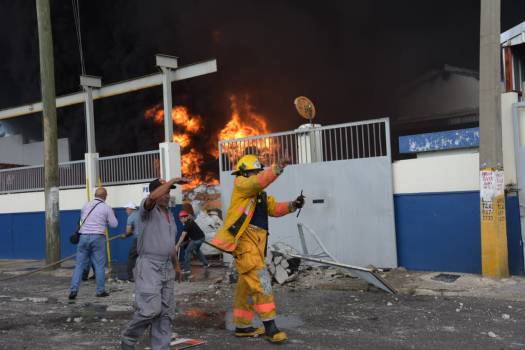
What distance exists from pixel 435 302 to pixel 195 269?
5800mm

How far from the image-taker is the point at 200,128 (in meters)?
26.9

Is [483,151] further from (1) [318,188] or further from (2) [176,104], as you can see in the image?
(2) [176,104]

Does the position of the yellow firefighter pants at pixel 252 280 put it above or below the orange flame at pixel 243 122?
below

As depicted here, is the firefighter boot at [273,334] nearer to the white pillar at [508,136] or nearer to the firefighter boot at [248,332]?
the firefighter boot at [248,332]

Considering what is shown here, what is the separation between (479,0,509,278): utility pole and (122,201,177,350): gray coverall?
5.60 metres

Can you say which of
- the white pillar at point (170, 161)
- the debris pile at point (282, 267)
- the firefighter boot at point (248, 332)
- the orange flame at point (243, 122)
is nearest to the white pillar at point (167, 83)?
the white pillar at point (170, 161)

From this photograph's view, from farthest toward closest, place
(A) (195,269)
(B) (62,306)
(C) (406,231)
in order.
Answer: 1. (A) (195,269)
2. (C) (406,231)
3. (B) (62,306)

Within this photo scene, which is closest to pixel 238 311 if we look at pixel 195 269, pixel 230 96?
pixel 195 269

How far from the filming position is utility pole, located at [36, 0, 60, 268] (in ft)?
41.9

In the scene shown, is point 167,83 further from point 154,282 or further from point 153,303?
point 153,303

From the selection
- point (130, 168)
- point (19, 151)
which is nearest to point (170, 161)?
point (130, 168)

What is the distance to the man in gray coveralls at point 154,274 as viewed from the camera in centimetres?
474

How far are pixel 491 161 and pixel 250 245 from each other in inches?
185

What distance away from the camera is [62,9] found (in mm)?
32031
